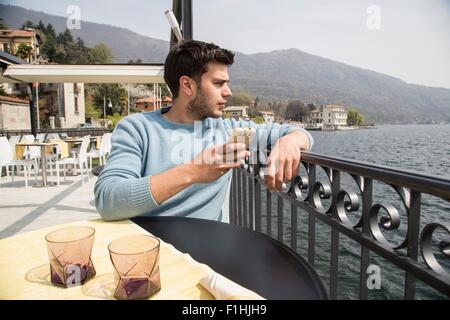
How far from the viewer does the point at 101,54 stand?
77.4 m

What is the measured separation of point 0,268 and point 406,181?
3.30 feet

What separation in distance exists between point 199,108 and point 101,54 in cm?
8488

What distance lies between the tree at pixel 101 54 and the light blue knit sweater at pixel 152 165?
265 feet

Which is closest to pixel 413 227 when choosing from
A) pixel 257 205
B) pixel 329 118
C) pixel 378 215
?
pixel 378 215

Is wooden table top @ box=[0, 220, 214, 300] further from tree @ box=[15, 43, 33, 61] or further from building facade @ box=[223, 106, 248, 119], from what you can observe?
tree @ box=[15, 43, 33, 61]

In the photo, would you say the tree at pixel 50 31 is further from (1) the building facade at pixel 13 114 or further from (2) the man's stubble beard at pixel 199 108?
(2) the man's stubble beard at pixel 199 108

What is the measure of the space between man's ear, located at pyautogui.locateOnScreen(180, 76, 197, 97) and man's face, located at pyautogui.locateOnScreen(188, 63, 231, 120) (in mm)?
25

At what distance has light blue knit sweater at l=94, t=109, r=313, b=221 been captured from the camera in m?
1.04

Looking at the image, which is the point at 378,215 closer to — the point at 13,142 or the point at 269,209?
the point at 269,209

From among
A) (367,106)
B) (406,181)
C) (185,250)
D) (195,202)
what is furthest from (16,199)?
(367,106)

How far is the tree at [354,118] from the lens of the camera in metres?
73.9
